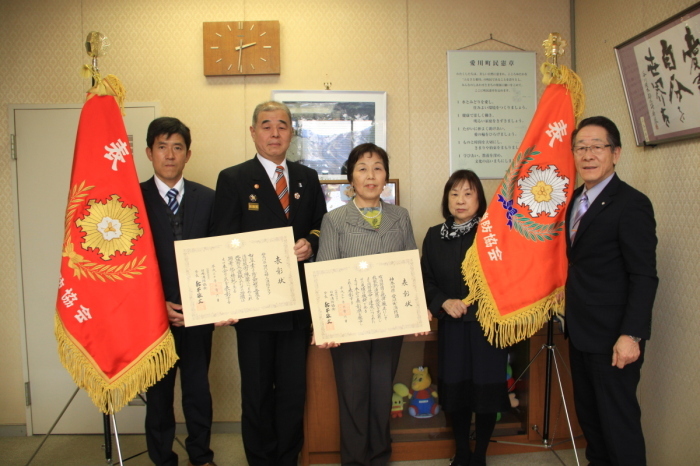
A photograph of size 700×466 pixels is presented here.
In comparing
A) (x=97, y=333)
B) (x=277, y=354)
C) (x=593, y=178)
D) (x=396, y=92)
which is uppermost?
(x=396, y=92)

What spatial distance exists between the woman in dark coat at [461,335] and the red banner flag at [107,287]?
1195 mm

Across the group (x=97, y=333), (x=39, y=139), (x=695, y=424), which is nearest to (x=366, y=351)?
(x=97, y=333)

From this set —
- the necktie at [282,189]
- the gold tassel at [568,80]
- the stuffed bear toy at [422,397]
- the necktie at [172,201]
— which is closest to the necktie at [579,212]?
the gold tassel at [568,80]

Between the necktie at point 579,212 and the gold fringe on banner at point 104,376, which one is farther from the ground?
the necktie at point 579,212

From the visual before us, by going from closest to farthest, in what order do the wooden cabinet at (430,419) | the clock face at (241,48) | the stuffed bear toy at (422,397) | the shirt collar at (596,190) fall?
the shirt collar at (596,190)
the wooden cabinet at (430,419)
the stuffed bear toy at (422,397)
the clock face at (241,48)

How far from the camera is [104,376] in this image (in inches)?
70.8

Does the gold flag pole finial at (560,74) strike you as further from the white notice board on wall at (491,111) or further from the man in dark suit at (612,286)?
the white notice board on wall at (491,111)

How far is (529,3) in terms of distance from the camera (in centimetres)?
272

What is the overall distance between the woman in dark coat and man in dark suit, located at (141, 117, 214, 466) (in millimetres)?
1078

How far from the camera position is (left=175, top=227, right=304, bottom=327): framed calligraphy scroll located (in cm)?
178

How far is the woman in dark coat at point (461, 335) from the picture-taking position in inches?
75.6

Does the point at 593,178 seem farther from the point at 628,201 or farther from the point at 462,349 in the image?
the point at 462,349

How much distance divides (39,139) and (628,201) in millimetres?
3025

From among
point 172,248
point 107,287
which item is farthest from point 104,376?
point 172,248
